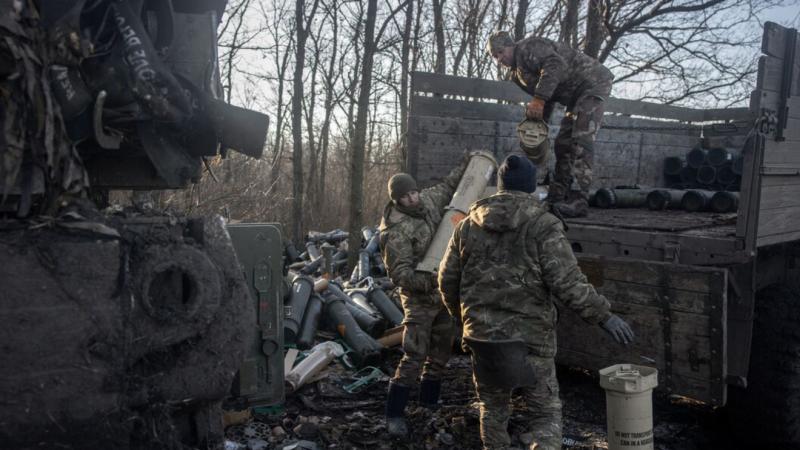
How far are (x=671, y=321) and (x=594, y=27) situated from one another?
36.0 feet

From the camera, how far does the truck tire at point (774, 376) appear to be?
164 inches

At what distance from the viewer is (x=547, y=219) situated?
360 centimetres

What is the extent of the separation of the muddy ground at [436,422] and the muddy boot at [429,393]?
0.06 m

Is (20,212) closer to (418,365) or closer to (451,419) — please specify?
(418,365)

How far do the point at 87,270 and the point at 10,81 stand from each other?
0.57m

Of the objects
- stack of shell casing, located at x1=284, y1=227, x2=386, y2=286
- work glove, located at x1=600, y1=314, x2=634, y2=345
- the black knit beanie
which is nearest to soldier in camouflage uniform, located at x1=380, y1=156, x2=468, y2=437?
the black knit beanie

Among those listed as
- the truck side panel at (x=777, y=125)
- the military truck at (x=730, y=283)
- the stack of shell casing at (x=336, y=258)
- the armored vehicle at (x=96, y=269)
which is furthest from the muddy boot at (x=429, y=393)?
the stack of shell casing at (x=336, y=258)

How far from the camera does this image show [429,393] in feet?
16.5

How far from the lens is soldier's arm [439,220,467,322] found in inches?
155

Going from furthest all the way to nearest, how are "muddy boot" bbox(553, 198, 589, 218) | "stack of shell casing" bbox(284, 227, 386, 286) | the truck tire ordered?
"stack of shell casing" bbox(284, 227, 386, 286) < "muddy boot" bbox(553, 198, 589, 218) < the truck tire

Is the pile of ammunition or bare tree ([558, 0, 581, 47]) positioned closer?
the pile of ammunition

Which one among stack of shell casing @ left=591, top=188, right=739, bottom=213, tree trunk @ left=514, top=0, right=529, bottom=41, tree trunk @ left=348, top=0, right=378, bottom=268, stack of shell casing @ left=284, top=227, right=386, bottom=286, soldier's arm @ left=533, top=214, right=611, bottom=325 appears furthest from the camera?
tree trunk @ left=514, top=0, right=529, bottom=41

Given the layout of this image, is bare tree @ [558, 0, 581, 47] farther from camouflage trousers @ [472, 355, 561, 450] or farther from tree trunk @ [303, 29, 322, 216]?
camouflage trousers @ [472, 355, 561, 450]

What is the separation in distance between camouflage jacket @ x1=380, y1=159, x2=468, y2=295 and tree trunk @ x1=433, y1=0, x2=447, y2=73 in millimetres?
12938
